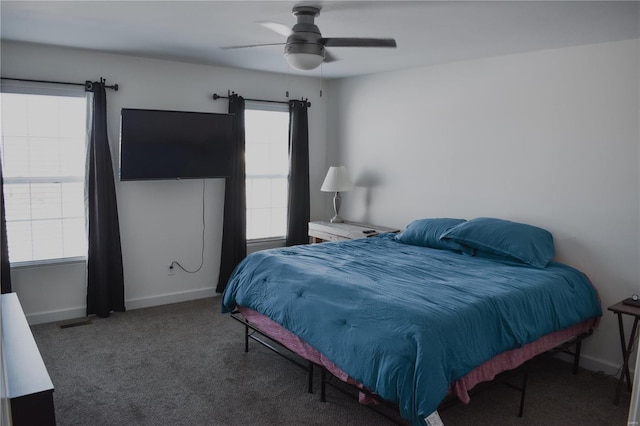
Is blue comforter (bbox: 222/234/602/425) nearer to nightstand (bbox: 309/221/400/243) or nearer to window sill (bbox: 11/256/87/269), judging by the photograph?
nightstand (bbox: 309/221/400/243)

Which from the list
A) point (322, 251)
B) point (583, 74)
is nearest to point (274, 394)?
point (322, 251)

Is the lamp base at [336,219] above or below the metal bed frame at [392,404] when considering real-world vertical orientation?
above

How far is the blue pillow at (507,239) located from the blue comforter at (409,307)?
3.8 inches

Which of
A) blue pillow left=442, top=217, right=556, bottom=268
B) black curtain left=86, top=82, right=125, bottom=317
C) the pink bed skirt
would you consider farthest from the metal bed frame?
black curtain left=86, top=82, right=125, bottom=317

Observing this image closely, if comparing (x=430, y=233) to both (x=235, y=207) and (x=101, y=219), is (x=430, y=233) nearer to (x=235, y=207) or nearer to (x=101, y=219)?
(x=235, y=207)

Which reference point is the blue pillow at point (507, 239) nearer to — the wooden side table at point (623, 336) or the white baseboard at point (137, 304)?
the wooden side table at point (623, 336)

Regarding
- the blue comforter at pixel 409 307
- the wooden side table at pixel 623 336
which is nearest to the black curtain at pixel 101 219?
the blue comforter at pixel 409 307

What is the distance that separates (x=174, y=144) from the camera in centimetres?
466

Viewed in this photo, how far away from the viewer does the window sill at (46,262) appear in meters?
4.21

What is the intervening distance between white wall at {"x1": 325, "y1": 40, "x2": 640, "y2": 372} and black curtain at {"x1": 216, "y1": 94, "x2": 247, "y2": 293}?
1.40 meters

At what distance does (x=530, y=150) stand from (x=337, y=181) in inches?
80.5

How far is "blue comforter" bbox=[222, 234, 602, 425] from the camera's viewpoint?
94.7 inches

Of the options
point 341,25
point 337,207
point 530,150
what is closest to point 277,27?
point 341,25

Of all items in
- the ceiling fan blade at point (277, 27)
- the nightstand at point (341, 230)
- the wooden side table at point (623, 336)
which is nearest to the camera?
the wooden side table at point (623, 336)
